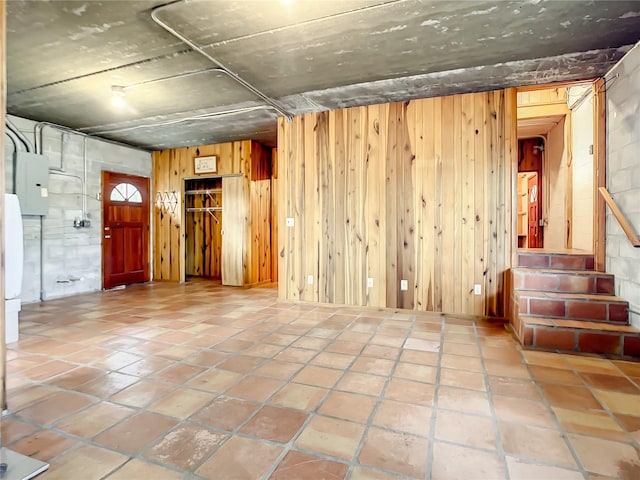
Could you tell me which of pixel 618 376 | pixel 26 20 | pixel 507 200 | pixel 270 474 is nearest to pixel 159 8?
pixel 26 20

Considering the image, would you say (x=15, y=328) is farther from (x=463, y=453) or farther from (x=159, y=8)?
(x=463, y=453)

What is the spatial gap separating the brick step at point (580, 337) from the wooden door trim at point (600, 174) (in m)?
0.92

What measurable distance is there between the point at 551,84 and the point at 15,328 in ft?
20.5

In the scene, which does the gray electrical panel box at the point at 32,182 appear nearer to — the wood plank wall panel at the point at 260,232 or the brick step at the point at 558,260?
the wood plank wall panel at the point at 260,232

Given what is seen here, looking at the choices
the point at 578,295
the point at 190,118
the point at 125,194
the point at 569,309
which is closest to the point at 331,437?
the point at 569,309

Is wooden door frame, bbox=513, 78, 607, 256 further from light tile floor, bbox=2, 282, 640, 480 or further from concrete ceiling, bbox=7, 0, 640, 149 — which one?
light tile floor, bbox=2, 282, 640, 480

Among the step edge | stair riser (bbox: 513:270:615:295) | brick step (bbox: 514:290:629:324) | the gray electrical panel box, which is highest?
the gray electrical panel box

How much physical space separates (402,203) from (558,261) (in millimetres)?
1896

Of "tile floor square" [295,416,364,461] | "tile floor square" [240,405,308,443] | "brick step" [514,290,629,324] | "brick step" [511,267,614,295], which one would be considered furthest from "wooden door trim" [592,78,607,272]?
"tile floor square" [240,405,308,443]

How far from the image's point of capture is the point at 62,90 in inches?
161

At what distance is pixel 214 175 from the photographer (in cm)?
665

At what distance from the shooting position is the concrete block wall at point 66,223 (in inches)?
200

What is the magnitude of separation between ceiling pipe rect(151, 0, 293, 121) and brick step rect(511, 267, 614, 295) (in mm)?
3636

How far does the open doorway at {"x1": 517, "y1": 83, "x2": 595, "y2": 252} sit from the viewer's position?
14.6 ft
